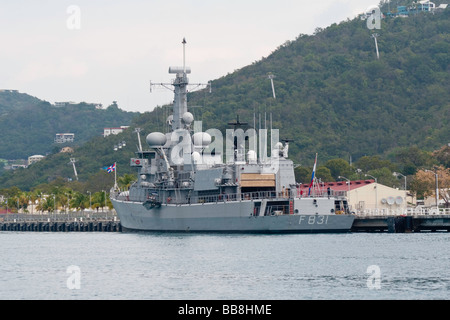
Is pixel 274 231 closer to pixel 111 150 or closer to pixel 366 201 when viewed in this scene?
pixel 366 201

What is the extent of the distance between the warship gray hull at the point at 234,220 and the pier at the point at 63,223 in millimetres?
19792

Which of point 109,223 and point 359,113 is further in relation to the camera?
point 359,113

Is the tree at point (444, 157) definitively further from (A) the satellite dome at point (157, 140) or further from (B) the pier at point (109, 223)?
(A) the satellite dome at point (157, 140)

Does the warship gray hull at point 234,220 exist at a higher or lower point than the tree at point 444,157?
lower

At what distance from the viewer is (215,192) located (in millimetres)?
82000

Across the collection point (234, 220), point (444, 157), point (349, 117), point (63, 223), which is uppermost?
point (349, 117)

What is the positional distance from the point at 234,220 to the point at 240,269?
28045 mm

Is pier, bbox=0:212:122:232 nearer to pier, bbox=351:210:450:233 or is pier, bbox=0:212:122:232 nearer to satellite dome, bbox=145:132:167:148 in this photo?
satellite dome, bbox=145:132:167:148

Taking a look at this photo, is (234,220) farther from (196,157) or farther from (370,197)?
(370,197)


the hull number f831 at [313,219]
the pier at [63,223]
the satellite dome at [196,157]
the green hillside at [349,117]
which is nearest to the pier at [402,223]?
the hull number f831 at [313,219]

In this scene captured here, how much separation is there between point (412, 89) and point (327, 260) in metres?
144

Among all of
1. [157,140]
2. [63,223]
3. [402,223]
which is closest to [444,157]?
[63,223]

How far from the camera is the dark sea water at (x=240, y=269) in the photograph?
4244cm

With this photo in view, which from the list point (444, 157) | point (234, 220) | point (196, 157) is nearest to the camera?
point (234, 220)
